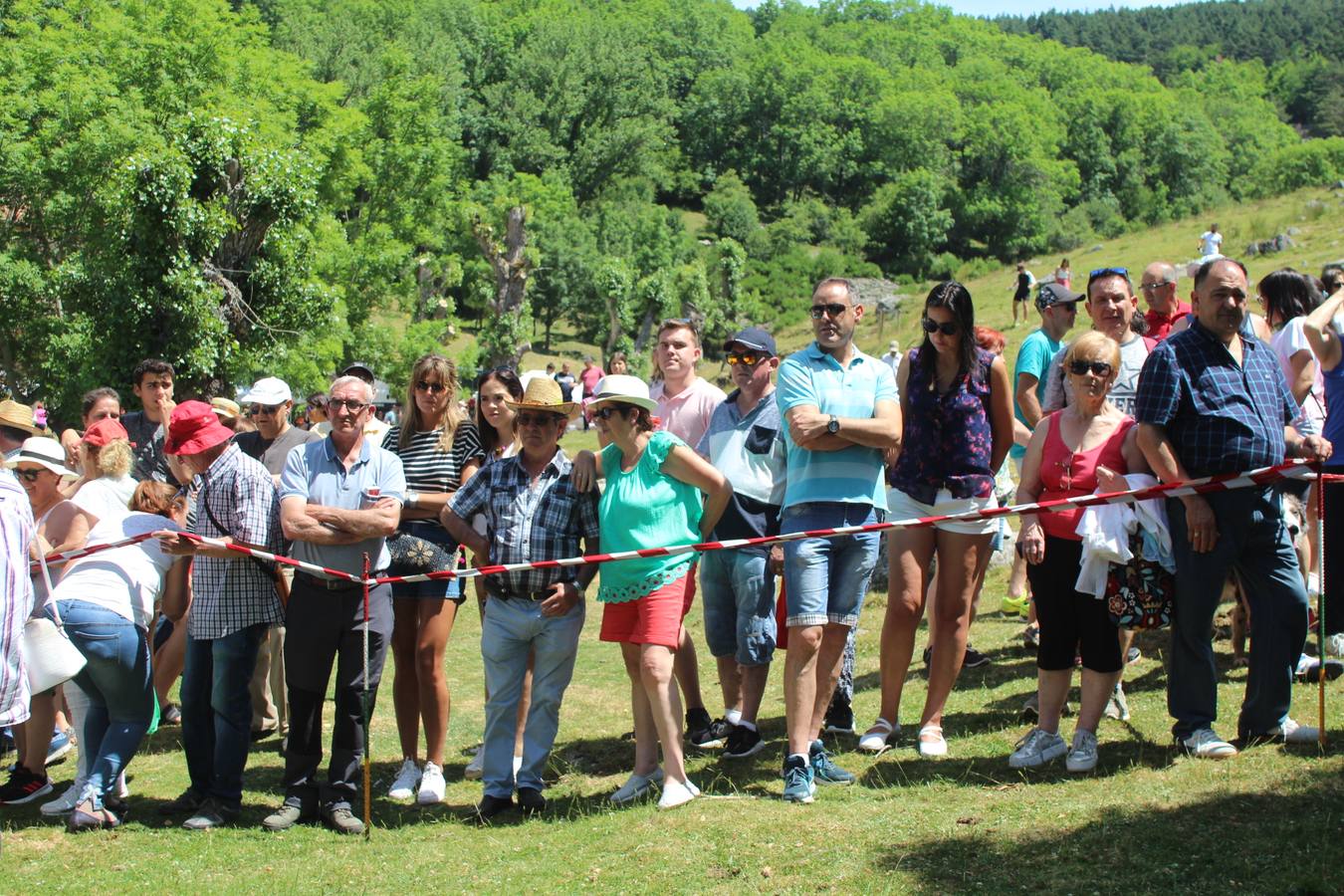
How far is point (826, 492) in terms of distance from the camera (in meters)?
5.66

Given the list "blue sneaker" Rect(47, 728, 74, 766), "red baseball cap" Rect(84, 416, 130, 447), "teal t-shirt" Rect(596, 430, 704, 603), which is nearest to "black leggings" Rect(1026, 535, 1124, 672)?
"teal t-shirt" Rect(596, 430, 704, 603)

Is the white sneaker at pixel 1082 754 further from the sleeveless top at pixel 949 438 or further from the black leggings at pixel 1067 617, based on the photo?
the sleeveless top at pixel 949 438

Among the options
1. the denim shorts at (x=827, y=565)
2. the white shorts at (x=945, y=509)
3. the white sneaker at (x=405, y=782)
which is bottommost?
the white sneaker at (x=405, y=782)

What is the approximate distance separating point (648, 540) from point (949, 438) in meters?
1.50

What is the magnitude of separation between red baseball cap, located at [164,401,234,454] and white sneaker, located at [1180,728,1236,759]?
4542 mm

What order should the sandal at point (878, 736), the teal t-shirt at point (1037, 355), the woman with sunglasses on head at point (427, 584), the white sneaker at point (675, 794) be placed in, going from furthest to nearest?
1. the teal t-shirt at point (1037, 355)
2. the woman with sunglasses on head at point (427, 584)
3. the sandal at point (878, 736)
4. the white sneaker at point (675, 794)

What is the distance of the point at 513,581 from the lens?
580 centimetres

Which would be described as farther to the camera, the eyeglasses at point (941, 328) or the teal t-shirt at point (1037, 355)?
the teal t-shirt at point (1037, 355)

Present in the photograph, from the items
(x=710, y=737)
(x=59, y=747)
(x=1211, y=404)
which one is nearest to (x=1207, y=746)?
(x=1211, y=404)

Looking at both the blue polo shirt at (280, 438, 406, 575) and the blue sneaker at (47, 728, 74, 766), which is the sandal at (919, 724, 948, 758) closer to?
the blue polo shirt at (280, 438, 406, 575)

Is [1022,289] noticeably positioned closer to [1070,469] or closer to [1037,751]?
[1070,469]

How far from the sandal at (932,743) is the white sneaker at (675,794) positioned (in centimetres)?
113

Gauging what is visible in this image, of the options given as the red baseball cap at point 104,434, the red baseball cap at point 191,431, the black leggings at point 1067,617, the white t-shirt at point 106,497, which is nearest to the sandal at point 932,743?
the black leggings at point 1067,617

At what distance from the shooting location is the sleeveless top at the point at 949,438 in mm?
5883
